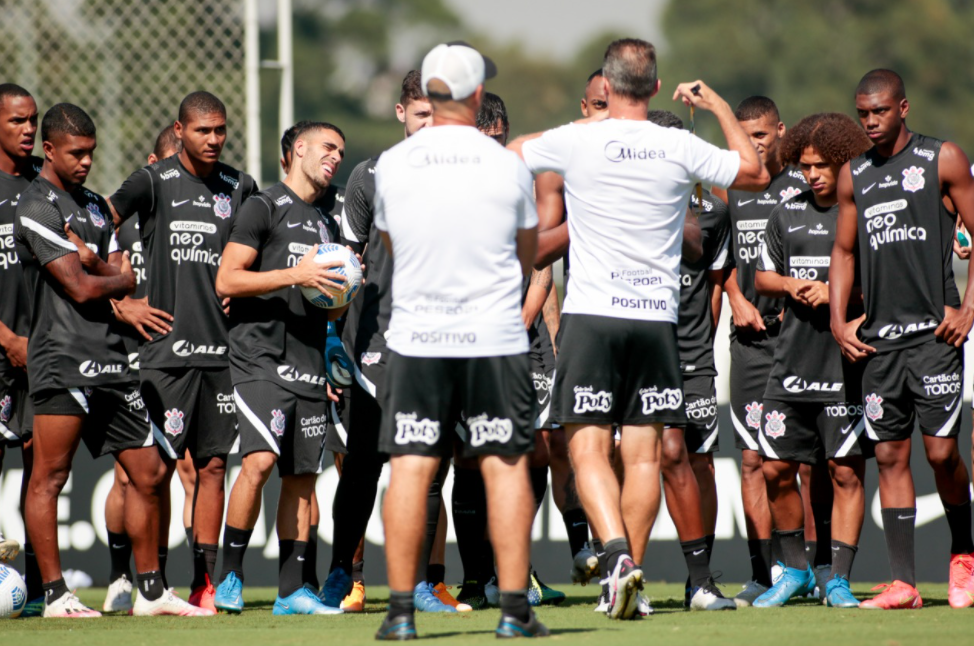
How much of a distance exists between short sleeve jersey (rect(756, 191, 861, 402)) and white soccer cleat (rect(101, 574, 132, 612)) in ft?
12.5

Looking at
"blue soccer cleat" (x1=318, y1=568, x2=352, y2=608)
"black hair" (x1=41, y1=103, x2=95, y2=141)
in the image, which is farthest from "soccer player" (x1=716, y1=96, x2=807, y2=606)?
"black hair" (x1=41, y1=103, x2=95, y2=141)

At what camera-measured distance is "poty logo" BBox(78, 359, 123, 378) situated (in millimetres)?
7078

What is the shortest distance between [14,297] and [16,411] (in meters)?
0.65

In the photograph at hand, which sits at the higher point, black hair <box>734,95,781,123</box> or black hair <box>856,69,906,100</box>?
black hair <box>734,95,781,123</box>

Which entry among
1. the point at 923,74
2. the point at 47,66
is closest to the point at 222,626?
the point at 47,66

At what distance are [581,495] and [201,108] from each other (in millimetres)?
3247

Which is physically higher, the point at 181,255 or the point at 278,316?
the point at 181,255

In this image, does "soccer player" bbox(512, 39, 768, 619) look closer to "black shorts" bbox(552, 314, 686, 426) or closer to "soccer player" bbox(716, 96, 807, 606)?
"black shorts" bbox(552, 314, 686, 426)

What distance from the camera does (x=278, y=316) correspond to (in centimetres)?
709

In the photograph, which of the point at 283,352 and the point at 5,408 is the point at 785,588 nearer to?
the point at 283,352

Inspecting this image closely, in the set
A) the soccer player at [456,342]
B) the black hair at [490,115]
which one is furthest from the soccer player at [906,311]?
the soccer player at [456,342]

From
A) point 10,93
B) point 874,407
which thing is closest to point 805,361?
point 874,407

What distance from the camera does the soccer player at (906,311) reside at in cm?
670

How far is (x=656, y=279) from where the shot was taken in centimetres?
609
